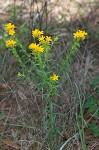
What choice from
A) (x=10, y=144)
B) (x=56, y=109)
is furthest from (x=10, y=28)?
(x=10, y=144)

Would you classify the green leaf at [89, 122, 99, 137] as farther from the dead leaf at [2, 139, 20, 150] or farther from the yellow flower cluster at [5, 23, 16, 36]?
the yellow flower cluster at [5, 23, 16, 36]

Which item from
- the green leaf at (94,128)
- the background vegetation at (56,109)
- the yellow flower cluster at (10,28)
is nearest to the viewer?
the yellow flower cluster at (10,28)

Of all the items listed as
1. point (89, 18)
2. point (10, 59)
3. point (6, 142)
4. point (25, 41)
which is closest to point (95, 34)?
point (89, 18)

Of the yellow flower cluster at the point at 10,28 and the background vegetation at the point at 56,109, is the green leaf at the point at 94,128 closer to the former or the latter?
the background vegetation at the point at 56,109

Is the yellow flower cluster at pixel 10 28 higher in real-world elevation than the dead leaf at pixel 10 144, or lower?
higher

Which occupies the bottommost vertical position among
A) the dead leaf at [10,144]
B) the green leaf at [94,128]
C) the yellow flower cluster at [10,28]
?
the dead leaf at [10,144]

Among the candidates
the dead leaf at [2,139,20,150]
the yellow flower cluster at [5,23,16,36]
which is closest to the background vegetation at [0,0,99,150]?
the dead leaf at [2,139,20,150]

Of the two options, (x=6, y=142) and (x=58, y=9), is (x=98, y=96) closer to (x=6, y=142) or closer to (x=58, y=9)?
(x=6, y=142)

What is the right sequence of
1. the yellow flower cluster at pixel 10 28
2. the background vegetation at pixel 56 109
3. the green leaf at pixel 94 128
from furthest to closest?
1. the green leaf at pixel 94 128
2. the background vegetation at pixel 56 109
3. the yellow flower cluster at pixel 10 28

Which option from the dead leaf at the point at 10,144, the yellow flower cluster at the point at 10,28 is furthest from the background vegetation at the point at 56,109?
the yellow flower cluster at the point at 10,28

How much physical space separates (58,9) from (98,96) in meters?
1.95

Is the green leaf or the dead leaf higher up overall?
the green leaf

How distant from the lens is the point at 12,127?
295 cm

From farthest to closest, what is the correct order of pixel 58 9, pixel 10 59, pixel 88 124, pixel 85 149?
pixel 58 9
pixel 10 59
pixel 88 124
pixel 85 149
